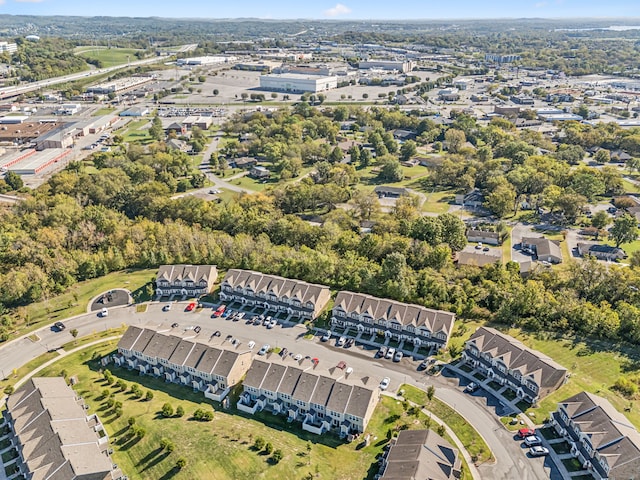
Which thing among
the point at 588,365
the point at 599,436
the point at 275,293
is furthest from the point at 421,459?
the point at 275,293

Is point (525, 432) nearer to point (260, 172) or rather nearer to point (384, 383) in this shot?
point (384, 383)

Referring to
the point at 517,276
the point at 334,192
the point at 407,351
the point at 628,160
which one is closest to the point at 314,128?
the point at 334,192

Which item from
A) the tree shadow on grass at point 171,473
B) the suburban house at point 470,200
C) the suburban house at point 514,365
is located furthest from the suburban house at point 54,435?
the suburban house at point 470,200

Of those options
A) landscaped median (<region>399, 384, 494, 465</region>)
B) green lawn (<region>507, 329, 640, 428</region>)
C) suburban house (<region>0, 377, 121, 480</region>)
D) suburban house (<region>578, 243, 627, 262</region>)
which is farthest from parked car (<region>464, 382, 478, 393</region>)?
suburban house (<region>578, 243, 627, 262</region>)

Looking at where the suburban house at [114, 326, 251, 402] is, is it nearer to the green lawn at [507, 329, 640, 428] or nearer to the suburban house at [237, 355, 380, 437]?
the suburban house at [237, 355, 380, 437]

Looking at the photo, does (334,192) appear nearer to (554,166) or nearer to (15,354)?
(554,166)

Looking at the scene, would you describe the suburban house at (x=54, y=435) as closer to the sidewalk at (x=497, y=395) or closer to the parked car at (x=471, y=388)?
the parked car at (x=471, y=388)
